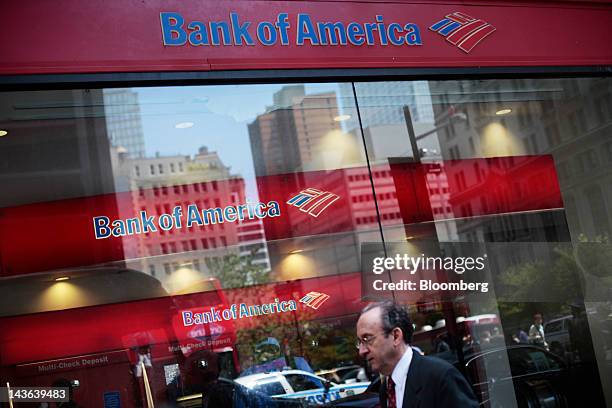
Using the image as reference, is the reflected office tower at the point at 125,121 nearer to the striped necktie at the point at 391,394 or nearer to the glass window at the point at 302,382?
the glass window at the point at 302,382

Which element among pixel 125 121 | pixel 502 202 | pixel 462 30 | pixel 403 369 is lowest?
pixel 403 369

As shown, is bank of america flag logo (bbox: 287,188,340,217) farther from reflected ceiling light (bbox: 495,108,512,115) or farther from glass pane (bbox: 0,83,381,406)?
reflected ceiling light (bbox: 495,108,512,115)

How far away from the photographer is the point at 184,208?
6.59m

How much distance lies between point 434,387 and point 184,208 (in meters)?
3.45

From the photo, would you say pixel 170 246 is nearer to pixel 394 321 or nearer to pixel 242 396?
pixel 242 396

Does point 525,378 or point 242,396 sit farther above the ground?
point 242,396

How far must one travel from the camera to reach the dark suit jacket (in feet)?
12.1

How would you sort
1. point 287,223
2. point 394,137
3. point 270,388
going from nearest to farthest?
point 270,388 → point 287,223 → point 394,137

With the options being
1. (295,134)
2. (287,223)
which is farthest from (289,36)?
(287,223)

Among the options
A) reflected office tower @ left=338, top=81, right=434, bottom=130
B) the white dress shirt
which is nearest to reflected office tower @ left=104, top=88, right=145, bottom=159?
reflected office tower @ left=338, top=81, right=434, bottom=130

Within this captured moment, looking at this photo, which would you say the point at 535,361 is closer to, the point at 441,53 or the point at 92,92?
the point at 441,53

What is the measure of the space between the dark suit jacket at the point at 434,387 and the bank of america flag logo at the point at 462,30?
138 inches

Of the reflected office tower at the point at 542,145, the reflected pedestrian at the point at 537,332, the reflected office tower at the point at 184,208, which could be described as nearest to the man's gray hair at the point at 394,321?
the reflected office tower at the point at 184,208

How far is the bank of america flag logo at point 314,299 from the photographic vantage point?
22.2 feet
